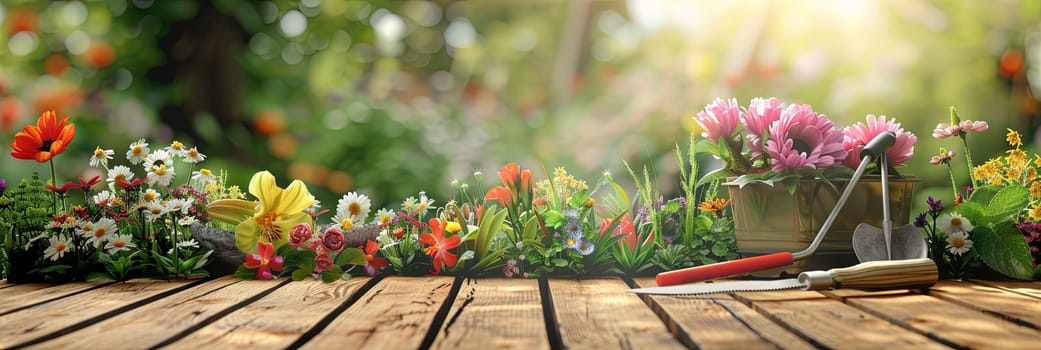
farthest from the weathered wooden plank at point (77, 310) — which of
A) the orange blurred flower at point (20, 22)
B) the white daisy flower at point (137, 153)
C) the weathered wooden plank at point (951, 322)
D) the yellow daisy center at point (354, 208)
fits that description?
the orange blurred flower at point (20, 22)

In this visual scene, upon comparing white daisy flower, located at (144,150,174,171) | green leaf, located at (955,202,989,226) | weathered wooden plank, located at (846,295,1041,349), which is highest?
white daisy flower, located at (144,150,174,171)

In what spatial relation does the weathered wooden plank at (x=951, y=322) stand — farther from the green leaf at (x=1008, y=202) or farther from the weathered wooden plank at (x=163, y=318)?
the weathered wooden plank at (x=163, y=318)

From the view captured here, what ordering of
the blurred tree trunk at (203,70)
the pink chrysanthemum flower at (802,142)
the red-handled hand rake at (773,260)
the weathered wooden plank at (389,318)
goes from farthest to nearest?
the blurred tree trunk at (203,70), the pink chrysanthemum flower at (802,142), the red-handled hand rake at (773,260), the weathered wooden plank at (389,318)

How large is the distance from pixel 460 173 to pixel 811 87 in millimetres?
1568

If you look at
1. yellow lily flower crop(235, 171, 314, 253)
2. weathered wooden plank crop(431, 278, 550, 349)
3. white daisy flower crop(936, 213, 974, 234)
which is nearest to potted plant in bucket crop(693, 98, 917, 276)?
white daisy flower crop(936, 213, 974, 234)

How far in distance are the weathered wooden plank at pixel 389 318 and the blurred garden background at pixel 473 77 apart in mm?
1702

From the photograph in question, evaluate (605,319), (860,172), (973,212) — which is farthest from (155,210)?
(973,212)

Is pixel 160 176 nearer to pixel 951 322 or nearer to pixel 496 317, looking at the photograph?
pixel 496 317

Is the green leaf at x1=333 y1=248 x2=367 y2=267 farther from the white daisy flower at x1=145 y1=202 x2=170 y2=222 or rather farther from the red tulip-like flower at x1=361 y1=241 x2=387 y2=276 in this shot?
the white daisy flower at x1=145 y1=202 x2=170 y2=222

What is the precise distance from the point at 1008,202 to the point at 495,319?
149 centimetres

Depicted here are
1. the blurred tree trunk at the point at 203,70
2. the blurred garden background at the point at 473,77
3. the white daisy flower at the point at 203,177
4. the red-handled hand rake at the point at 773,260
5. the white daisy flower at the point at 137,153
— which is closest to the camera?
the red-handled hand rake at the point at 773,260

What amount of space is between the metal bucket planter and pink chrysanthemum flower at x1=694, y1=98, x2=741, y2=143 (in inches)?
6.0

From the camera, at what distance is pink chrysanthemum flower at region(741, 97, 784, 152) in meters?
2.13

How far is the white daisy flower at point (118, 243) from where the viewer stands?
7.27 ft
